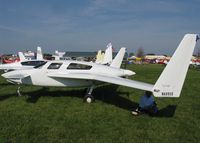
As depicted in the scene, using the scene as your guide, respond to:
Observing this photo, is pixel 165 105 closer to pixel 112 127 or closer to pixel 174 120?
pixel 174 120

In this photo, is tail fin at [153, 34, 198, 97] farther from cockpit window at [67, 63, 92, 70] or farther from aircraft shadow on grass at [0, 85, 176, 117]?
cockpit window at [67, 63, 92, 70]

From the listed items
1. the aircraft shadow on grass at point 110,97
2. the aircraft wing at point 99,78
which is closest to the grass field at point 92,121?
the aircraft shadow on grass at point 110,97

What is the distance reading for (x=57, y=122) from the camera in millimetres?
7031

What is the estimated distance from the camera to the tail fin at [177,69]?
6469 mm

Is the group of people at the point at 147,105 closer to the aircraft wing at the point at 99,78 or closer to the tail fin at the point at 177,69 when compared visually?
the aircraft wing at the point at 99,78

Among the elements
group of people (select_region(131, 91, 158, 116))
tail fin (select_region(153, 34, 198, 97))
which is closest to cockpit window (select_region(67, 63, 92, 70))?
group of people (select_region(131, 91, 158, 116))

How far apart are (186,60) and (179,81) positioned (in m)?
0.62

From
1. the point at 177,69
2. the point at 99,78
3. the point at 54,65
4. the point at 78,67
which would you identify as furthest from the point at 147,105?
the point at 54,65

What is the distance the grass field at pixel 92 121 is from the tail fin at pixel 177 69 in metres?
1.09

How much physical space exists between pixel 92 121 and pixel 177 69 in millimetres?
2950

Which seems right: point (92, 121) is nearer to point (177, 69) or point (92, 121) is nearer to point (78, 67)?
point (177, 69)

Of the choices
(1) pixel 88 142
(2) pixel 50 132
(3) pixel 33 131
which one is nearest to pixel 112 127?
(1) pixel 88 142

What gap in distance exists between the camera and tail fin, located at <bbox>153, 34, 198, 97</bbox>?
647cm

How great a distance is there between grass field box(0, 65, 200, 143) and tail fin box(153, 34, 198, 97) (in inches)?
43.0
